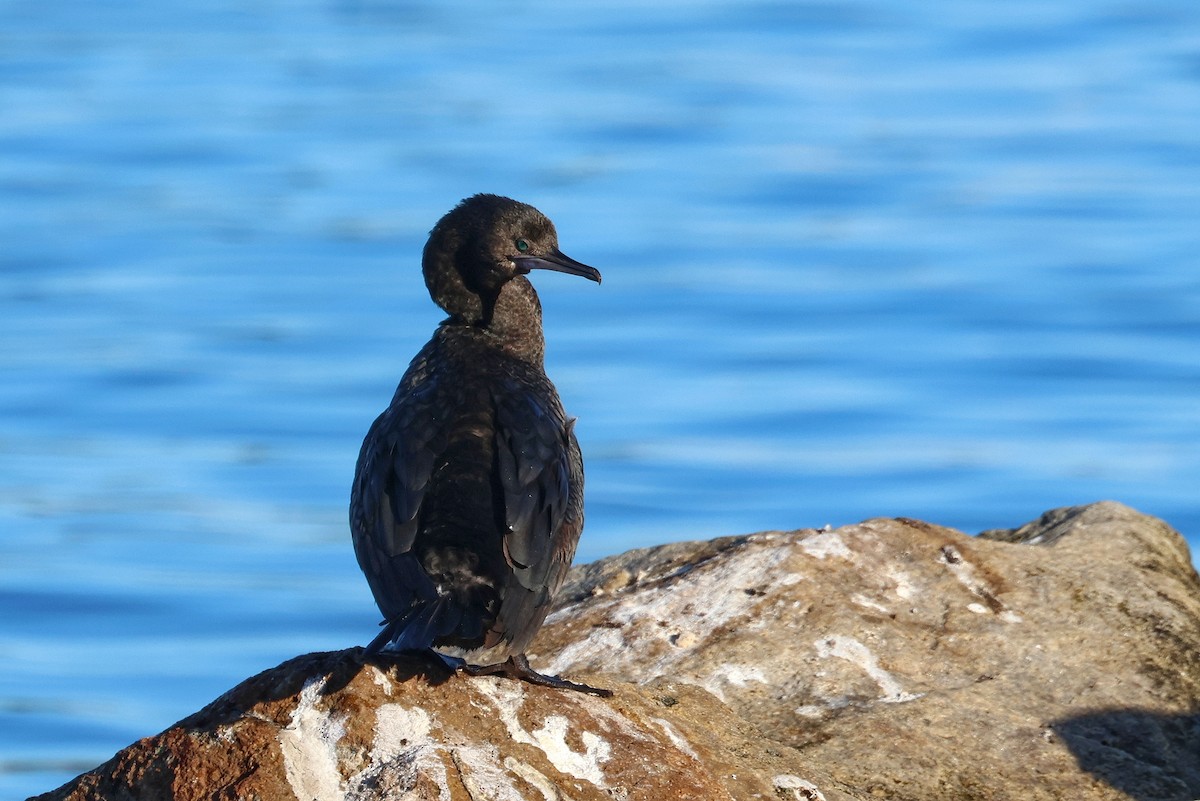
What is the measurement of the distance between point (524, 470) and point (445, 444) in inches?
9.0

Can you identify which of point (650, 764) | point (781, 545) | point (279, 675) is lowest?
point (650, 764)

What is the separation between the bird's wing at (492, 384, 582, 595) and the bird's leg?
184mm

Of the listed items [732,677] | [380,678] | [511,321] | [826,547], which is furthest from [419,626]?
[826,547]

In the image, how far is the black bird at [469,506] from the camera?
4.81 metres

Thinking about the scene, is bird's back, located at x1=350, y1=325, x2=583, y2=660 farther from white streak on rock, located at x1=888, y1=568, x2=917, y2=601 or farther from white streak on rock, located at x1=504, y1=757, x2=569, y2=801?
white streak on rock, located at x1=888, y1=568, x2=917, y2=601

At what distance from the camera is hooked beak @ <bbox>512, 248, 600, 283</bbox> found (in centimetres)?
627

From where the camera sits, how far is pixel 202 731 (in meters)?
4.65

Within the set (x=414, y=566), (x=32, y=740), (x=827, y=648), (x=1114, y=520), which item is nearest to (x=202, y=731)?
Result: (x=414, y=566)

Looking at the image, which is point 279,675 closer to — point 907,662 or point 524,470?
point 524,470

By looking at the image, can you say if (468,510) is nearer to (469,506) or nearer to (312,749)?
(469,506)

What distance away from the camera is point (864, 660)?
5.70 meters

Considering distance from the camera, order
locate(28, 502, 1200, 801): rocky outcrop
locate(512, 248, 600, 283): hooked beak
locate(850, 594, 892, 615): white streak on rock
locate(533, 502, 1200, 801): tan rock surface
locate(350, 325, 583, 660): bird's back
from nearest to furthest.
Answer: locate(28, 502, 1200, 801): rocky outcrop, locate(350, 325, 583, 660): bird's back, locate(533, 502, 1200, 801): tan rock surface, locate(850, 594, 892, 615): white streak on rock, locate(512, 248, 600, 283): hooked beak

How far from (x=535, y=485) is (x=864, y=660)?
1191 mm

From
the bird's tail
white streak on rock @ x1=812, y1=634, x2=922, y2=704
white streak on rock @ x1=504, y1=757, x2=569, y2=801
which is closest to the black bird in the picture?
the bird's tail
